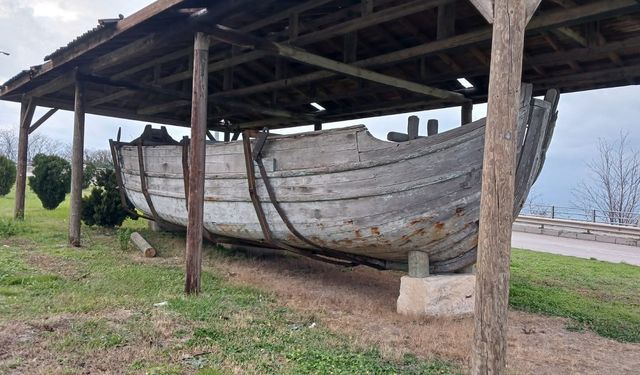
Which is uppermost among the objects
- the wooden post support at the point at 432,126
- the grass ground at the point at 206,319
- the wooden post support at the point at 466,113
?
the wooden post support at the point at 466,113

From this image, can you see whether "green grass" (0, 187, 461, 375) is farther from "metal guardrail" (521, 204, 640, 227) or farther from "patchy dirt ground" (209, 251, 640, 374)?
"metal guardrail" (521, 204, 640, 227)

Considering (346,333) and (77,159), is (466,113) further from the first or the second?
(77,159)

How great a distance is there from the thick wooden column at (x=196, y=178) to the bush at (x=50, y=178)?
9310 millimetres

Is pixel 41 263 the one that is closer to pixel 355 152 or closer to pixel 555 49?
pixel 355 152

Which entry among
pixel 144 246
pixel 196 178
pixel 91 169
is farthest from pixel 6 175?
pixel 196 178

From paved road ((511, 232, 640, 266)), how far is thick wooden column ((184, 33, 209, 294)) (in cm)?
1012

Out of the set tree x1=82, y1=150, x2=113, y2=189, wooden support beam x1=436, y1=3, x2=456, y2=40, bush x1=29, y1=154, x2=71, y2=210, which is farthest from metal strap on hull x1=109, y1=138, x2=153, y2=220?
wooden support beam x1=436, y1=3, x2=456, y2=40

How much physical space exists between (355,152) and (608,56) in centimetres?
349

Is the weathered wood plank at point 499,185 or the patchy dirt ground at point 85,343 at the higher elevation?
the weathered wood plank at point 499,185

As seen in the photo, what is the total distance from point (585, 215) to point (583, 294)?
15.9 metres

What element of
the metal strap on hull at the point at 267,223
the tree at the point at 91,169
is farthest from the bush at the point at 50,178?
the metal strap on hull at the point at 267,223

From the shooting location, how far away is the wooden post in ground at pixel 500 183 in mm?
2406

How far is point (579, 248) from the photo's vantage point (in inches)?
512

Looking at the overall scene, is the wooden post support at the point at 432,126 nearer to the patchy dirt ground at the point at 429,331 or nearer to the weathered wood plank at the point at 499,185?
the patchy dirt ground at the point at 429,331
